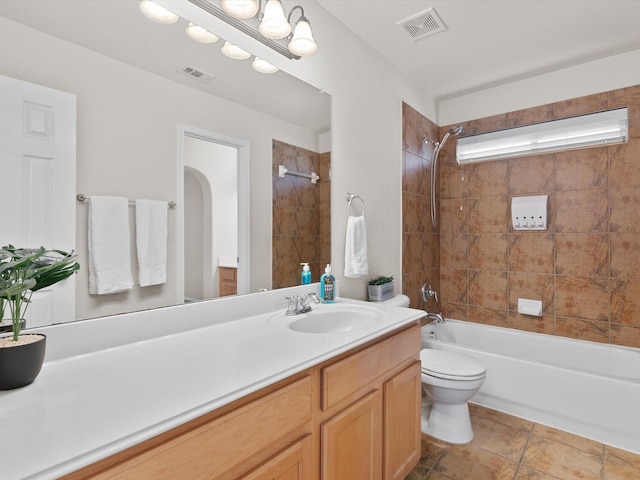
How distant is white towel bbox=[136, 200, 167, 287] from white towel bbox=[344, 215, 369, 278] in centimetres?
106

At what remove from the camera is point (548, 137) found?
254cm

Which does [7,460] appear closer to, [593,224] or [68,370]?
[68,370]

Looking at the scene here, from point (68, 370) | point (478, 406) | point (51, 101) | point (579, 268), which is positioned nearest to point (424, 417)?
point (478, 406)

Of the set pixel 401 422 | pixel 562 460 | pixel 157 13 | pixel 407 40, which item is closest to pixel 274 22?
pixel 157 13

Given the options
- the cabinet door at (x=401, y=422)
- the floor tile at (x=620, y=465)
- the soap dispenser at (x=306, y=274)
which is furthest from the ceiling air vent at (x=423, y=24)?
the floor tile at (x=620, y=465)

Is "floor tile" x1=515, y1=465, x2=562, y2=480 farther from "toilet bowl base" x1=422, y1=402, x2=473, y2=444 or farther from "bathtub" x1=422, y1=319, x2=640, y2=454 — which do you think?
"bathtub" x1=422, y1=319, x2=640, y2=454

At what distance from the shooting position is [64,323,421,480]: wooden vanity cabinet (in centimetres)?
68

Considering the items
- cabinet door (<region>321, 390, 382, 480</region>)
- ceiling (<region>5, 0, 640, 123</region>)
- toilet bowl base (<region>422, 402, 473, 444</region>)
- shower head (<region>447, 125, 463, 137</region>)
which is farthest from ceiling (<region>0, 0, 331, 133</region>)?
toilet bowl base (<region>422, 402, 473, 444</region>)

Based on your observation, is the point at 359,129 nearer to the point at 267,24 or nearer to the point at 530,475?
the point at 267,24

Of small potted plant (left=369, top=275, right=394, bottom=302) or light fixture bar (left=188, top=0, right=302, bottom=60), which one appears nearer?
light fixture bar (left=188, top=0, right=302, bottom=60)

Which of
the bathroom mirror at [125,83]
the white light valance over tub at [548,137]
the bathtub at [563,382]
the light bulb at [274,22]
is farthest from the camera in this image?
the white light valance over tub at [548,137]

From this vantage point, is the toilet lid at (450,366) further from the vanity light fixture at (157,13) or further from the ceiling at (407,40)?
the vanity light fixture at (157,13)

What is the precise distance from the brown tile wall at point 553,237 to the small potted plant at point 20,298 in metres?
2.24

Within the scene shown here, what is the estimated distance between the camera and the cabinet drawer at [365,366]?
3.56 ft
